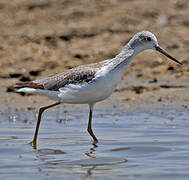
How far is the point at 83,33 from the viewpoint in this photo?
1569 centimetres

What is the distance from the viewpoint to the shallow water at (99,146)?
788 cm

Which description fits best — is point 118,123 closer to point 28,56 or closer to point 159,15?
point 28,56

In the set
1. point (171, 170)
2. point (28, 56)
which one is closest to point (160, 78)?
point (28, 56)

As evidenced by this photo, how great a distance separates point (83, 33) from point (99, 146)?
668cm

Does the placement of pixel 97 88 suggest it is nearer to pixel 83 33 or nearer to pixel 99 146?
pixel 99 146

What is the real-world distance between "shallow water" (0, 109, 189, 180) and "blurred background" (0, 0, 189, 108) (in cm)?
247

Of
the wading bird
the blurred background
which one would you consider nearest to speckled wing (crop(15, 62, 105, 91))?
the wading bird

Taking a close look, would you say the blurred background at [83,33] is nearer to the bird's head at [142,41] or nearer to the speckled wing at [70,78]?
the speckled wing at [70,78]

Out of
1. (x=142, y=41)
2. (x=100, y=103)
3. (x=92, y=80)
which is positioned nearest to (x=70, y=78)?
(x=92, y=80)

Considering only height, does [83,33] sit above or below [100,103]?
above

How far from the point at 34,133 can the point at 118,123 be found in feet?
5.07

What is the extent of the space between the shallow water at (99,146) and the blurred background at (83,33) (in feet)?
8.11

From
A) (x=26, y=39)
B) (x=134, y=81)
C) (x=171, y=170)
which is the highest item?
(x=26, y=39)

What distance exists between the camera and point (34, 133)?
33.8ft
